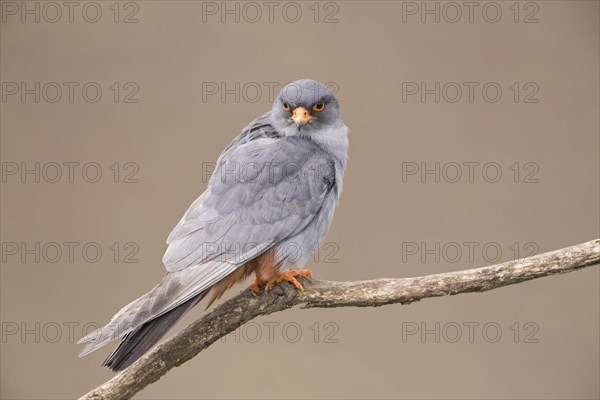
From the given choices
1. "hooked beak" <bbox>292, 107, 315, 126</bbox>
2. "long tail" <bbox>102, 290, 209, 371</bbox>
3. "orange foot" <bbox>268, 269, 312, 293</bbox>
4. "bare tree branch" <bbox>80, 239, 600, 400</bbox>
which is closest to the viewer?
"long tail" <bbox>102, 290, 209, 371</bbox>

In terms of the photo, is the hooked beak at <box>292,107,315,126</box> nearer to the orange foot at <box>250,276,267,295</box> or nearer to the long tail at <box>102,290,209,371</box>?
the orange foot at <box>250,276,267,295</box>

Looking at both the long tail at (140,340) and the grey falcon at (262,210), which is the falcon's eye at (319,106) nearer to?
the grey falcon at (262,210)

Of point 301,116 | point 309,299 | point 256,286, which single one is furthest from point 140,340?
point 301,116

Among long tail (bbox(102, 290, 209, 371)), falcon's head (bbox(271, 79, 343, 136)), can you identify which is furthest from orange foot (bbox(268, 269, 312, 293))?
falcon's head (bbox(271, 79, 343, 136))

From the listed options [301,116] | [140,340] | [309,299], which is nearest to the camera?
[140,340]

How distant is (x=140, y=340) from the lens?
2211mm

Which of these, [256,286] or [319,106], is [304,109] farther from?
[256,286]

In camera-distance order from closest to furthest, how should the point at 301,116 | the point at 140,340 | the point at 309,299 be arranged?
1. the point at 140,340
2. the point at 309,299
3. the point at 301,116

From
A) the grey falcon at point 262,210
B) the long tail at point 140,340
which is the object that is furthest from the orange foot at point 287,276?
the long tail at point 140,340

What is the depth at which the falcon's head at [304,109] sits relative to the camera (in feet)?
8.72

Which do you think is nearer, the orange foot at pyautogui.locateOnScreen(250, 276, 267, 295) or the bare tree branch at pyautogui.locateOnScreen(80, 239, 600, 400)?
the bare tree branch at pyautogui.locateOnScreen(80, 239, 600, 400)

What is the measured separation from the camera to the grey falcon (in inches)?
91.0

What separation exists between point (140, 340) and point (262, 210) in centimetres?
62

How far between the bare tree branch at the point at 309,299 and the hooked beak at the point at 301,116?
561 millimetres
